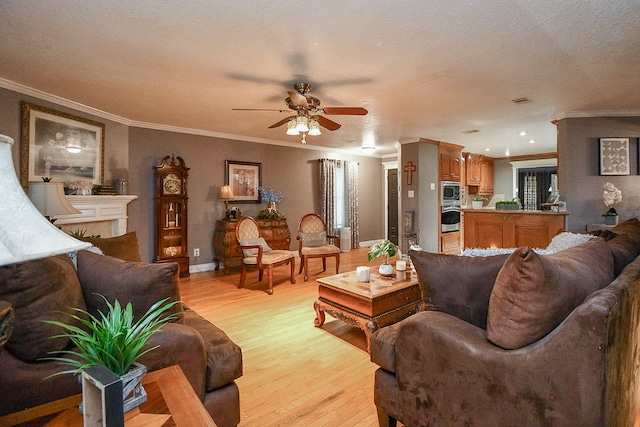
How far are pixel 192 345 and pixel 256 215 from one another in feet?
15.4

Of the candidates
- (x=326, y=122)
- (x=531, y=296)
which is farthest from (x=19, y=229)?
(x=326, y=122)

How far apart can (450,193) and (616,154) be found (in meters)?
2.59

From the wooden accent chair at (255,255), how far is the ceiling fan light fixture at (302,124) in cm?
189

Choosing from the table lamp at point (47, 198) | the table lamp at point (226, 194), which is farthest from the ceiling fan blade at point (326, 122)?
the table lamp at point (226, 194)

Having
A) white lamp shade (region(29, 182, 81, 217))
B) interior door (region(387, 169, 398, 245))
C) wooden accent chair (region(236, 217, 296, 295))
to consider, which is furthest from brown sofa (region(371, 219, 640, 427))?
interior door (region(387, 169, 398, 245))

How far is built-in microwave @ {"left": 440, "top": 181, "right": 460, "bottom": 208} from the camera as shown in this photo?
21.0ft

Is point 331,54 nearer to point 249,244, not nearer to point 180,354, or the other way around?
point 180,354

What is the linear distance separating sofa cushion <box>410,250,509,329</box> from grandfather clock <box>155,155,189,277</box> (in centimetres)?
427

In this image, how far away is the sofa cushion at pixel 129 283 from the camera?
4.79ft

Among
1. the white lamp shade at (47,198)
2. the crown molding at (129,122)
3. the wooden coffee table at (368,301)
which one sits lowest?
the wooden coffee table at (368,301)

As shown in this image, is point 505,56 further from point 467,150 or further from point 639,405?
point 467,150

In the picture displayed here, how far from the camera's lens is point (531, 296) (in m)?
1.18

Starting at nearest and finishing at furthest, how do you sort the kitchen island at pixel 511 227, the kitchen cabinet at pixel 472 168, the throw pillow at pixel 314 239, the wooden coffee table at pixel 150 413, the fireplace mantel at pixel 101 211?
the wooden coffee table at pixel 150 413
the fireplace mantel at pixel 101 211
the kitchen island at pixel 511 227
the throw pillow at pixel 314 239
the kitchen cabinet at pixel 472 168

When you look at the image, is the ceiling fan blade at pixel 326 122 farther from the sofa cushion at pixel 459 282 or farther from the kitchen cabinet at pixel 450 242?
the kitchen cabinet at pixel 450 242
